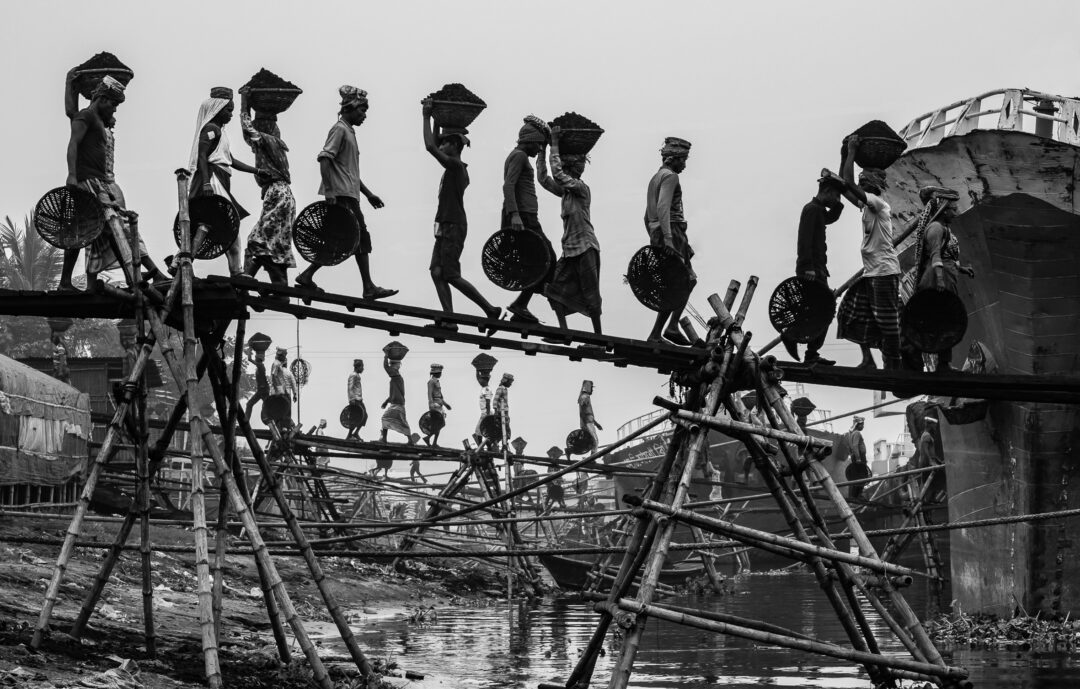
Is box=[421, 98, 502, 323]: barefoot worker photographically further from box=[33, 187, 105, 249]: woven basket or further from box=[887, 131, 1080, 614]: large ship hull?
box=[887, 131, 1080, 614]: large ship hull

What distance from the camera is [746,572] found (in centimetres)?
2959

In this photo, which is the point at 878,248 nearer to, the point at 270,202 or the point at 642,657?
the point at 642,657

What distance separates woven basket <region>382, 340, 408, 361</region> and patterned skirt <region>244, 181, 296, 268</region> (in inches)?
628

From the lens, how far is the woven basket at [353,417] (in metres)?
25.0

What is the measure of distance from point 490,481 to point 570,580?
269cm

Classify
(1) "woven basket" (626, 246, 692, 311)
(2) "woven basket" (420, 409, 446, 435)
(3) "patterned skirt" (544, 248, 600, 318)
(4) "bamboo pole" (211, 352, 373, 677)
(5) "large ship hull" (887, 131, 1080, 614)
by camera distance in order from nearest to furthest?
(4) "bamboo pole" (211, 352, 373, 677)
(1) "woven basket" (626, 246, 692, 311)
(3) "patterned skirt" (544, 248, 600, 318)
(5) "large ship hull" (887, 131, 1080, 614)
(2) "woven basket" (420, 409, 446, 435)

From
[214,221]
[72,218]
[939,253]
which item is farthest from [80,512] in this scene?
[939,253]

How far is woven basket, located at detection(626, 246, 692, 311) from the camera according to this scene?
10938mm

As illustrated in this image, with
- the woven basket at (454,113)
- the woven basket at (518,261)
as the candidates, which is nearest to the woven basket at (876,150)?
the woven basket at (518,261)

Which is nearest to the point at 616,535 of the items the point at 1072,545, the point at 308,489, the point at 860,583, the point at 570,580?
the point at 570,580

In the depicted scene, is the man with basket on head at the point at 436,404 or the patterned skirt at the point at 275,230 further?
the man with basket on head at the point at 436,404

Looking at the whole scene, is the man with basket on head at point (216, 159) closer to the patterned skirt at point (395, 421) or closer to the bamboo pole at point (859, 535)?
the bamboo pole at point (859, 535)

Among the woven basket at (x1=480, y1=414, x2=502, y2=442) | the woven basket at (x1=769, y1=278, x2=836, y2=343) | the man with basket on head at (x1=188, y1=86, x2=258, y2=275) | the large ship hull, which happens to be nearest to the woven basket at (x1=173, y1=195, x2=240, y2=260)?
the man with basket on head at (x1=188, y1=86, x2=258, y2=275)

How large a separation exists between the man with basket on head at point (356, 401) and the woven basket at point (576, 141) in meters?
12.9
